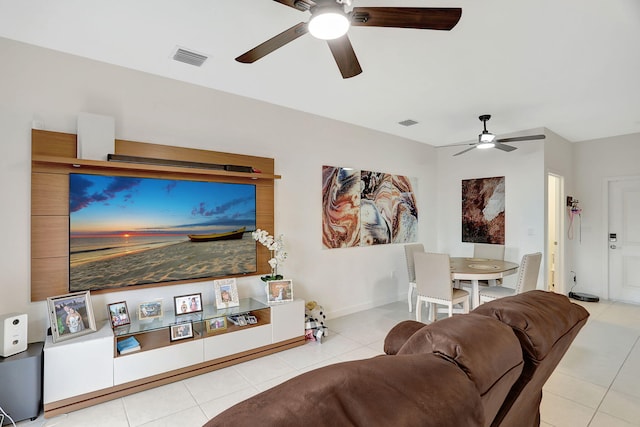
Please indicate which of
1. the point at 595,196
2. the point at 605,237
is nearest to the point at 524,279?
the point at 605,237

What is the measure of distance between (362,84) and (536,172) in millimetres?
3223

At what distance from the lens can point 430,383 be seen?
718mm

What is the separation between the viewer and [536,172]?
4797mm

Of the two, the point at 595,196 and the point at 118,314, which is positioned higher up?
the point at 595,196

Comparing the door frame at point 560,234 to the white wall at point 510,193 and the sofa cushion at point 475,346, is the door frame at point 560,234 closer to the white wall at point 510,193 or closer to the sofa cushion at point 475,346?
the white wall at point 510,193

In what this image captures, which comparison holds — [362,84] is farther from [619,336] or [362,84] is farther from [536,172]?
[619,336]

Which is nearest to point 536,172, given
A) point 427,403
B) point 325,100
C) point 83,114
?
point 325,100

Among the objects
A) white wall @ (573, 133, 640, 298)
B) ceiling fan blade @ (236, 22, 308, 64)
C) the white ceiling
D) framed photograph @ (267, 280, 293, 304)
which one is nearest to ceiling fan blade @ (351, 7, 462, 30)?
ceiling fan blade @ (236, 22, 308, 64)

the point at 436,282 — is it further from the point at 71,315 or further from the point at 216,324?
the point at 71,315

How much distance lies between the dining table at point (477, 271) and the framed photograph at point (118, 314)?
328 centimetres

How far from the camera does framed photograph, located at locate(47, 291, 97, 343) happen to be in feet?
7.63

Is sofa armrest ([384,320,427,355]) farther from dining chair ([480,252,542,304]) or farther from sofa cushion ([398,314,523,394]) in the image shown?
dining chair ([480,252,542,304])

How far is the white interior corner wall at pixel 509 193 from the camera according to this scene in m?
4.78

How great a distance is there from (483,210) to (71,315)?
549 cm
